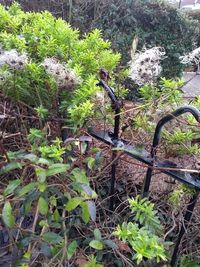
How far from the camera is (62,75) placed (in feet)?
3.11

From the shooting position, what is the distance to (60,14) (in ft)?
18.4

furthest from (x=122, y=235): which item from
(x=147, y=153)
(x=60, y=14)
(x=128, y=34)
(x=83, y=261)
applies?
(x=60, y=14)

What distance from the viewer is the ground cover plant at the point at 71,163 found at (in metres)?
0.86

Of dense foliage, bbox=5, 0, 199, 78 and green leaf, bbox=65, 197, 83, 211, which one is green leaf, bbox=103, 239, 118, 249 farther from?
dense foliage, bbox=5, 0, 199, 78

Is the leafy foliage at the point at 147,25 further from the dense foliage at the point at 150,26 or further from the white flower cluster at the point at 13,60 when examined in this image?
the white flower cluster at the point at 13,60

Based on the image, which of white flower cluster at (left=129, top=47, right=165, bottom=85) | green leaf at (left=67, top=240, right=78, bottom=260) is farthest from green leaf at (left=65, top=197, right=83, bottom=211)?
white flower cluster at (left=129, top=47, right=165, bottom=85)

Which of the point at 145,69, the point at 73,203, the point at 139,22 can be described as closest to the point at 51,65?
the point at 145,69

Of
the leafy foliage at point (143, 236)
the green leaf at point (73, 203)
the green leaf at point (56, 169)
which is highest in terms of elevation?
the green leaf at point (56, 169)

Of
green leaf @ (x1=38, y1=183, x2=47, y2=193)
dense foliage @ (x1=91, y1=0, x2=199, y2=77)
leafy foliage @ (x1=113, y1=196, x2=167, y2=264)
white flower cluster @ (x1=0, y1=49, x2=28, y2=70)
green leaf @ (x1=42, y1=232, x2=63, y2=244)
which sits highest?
dense foliage @ (x1=91, y1=0, x2=199, y2=77)

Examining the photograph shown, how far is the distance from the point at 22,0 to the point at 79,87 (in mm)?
4872

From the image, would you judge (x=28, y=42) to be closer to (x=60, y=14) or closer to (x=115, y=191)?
(x=115, y=191)

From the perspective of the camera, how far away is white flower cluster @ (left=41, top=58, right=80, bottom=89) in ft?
3.12

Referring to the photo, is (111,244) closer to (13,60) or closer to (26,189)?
(26,189)

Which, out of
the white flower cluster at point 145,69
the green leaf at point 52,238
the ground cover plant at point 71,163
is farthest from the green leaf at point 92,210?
the white flower cluster at point 145,69
